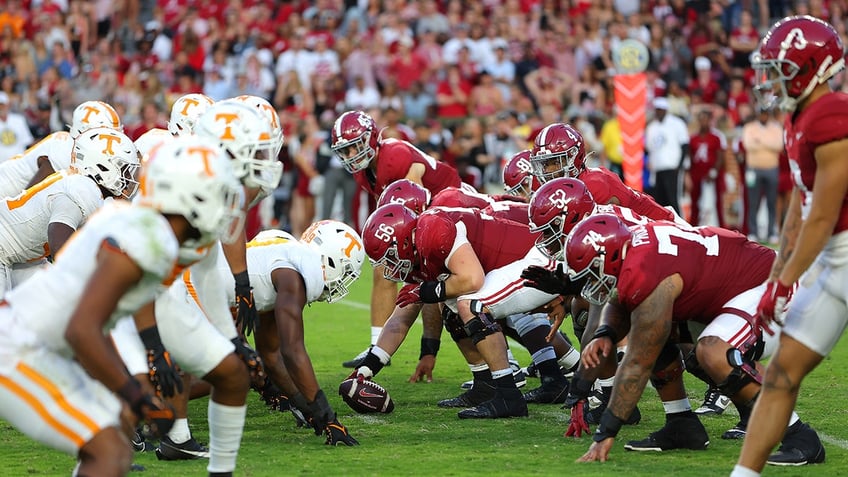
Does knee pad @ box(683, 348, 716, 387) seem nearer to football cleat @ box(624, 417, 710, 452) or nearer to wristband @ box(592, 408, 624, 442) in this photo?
football cleat @ box(624, 417, 710, 452)

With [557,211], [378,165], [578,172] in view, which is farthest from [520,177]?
[557,211]

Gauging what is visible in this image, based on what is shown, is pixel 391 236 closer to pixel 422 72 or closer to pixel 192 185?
pixel 192 185

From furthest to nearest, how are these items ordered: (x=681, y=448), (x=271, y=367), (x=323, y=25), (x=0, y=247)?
(x=323, y=25) → (x=0, y=247) → (x=271, y=367) → (x=681, y=448)

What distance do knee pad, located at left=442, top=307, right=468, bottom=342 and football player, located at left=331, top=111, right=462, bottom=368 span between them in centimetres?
154

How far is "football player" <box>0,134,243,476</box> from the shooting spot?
13.1ft

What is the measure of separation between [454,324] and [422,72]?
42.1 feet

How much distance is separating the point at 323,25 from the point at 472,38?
2500 millimetres

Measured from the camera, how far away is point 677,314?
5945 mm

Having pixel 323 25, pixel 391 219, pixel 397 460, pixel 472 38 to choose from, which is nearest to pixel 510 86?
pixel 472 38

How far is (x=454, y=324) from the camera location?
289 inches

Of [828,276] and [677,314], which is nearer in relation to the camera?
[828,276]

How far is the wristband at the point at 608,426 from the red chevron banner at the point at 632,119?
11011 mm

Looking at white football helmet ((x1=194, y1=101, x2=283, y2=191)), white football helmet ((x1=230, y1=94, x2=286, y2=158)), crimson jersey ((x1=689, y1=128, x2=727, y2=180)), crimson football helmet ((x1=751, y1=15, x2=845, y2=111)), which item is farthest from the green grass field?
crimson jersey ((x1=689, y1=128, x2=727, y2=180))

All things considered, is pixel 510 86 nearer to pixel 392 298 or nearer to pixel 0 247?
pixel 392 298
